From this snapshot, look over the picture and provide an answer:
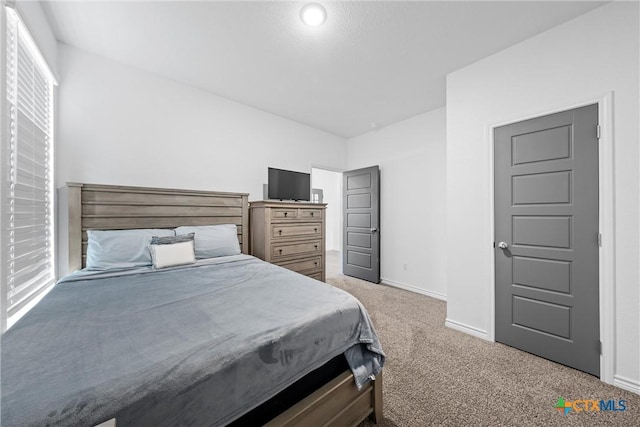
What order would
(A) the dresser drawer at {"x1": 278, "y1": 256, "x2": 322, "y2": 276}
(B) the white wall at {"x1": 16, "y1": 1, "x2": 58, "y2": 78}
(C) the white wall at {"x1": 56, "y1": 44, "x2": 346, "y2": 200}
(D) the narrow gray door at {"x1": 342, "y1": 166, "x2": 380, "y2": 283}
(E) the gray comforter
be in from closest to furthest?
(E) the gray comforter, (B) the white wall at {"x1": 16, "y1": 1, "x2": 58, "y2": 78}, (C) the white wall at {"x1": 56, "y1": 44, "x2": 346, "y2": 200}, (A) the dresser drawer at {"x1": 278, "y1": 256, "x2": 322, "y2": 276}, (D) the narrow gray door at {"x1": 342, "y1": 166, "x2": 380, "y2": 283}

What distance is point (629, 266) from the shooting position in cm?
162

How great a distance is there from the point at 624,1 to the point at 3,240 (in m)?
4.16

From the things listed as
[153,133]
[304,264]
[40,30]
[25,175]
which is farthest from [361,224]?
[40,30]

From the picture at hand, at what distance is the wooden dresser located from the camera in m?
2.95

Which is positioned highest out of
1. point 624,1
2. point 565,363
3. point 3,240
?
point 624,1

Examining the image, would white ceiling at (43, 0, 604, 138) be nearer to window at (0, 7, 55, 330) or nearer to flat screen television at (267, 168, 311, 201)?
window at (0, 7, 55, 330)

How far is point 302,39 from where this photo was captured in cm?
205

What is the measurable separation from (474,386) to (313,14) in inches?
116

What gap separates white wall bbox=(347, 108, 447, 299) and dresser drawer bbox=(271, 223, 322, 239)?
4.42 ft

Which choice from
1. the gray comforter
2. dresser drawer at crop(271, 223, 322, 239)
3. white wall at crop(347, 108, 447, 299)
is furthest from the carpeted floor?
dresser drawer at crop(271, 223, 322, 239)

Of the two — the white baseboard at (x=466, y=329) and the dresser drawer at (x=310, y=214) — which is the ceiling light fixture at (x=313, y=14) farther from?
the white baseboard at (x=466, y=329)

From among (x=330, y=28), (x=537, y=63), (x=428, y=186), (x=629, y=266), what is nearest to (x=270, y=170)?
(x=330, y=28)

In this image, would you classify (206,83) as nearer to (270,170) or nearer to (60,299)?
(270,170)

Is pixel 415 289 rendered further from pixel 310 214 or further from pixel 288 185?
pixel 288 185
